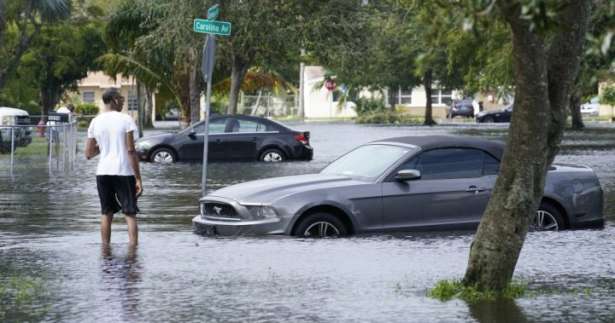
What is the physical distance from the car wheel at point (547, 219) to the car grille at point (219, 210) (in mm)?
3535

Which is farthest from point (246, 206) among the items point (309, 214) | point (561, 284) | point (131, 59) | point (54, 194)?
point (131, 59)

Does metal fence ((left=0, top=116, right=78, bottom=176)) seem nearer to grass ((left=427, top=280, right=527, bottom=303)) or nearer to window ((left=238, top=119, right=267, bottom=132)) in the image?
window ((left=238, top=119, right=267, bottom=132))

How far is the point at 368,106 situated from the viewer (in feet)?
320

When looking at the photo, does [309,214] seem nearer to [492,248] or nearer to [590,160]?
[492,248]

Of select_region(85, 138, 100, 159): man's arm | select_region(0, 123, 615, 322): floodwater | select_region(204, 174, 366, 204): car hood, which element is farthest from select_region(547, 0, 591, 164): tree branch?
select_region(85, 138, 100, 159): man's arm

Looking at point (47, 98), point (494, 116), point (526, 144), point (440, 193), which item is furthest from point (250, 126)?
point (494, 116)

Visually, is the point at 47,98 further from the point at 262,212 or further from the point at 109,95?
the point at 109,95

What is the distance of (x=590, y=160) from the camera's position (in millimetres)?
35125

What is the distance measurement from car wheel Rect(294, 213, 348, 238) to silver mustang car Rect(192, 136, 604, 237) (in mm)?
11

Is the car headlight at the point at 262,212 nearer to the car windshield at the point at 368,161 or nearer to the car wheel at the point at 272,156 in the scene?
the car windshield at the point at 368,161

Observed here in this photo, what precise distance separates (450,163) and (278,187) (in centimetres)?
201

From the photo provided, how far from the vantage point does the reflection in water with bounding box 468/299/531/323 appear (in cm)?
981

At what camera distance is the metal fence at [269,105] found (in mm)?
103869

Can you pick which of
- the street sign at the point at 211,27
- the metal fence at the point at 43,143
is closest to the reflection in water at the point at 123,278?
the street sign at the point at 211,27
